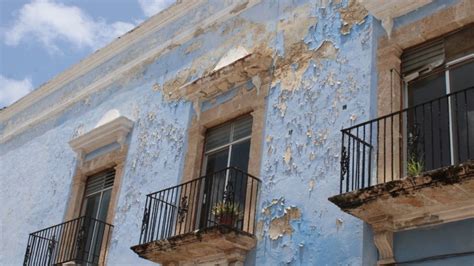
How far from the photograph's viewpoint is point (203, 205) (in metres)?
9.01

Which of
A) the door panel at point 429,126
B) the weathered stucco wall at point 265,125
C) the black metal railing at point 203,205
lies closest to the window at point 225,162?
the black metal railing at point 203,205

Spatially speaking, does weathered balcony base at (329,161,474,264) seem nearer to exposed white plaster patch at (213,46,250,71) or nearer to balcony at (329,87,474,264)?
balcony at (329,87,474,264)

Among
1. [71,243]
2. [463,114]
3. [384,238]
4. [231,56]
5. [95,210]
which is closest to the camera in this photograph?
[384,238]

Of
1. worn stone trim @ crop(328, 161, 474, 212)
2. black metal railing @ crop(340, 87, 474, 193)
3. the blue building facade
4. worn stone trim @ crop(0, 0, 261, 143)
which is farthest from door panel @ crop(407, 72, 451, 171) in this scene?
worn stone trim @ crop(0, 0, 261, 143)

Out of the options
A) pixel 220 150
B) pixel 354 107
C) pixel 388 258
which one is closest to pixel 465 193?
pixel 388 258

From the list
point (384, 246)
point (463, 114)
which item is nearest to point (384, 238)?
point (384, 246)

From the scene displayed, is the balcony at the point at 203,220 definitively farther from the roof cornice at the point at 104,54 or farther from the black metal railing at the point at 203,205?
the roof cornice at the point at 104,54

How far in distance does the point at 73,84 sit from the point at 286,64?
226 inches

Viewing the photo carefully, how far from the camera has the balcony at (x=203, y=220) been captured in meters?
7.81

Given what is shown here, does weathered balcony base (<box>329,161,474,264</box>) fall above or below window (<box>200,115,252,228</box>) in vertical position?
below

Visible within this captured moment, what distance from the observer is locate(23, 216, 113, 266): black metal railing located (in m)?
10.4

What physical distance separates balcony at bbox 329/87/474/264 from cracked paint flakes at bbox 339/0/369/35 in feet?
4.72

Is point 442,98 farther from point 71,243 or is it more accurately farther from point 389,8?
point 71,243

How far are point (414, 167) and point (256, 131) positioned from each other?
2.55 metres
